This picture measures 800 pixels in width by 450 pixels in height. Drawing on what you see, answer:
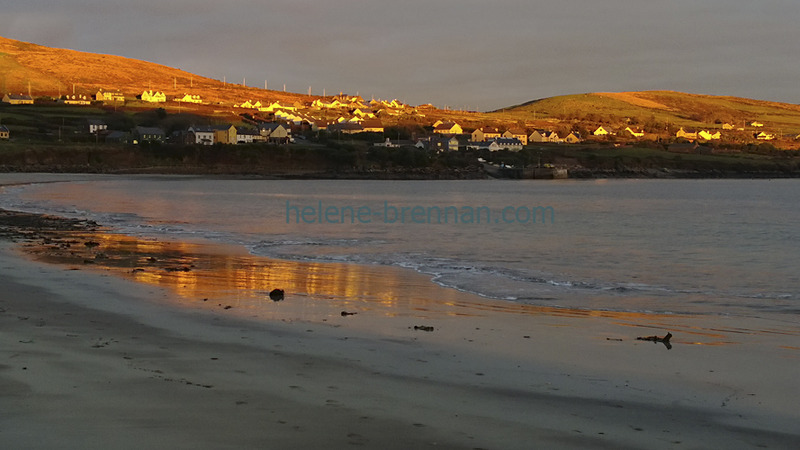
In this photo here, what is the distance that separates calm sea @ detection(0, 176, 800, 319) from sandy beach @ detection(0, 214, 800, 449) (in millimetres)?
2872

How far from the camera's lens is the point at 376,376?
23.9ft

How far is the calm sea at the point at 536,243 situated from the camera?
1470 centimetres

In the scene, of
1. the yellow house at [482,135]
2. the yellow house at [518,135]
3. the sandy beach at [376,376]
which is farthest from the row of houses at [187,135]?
the sandy beach at [376,376]

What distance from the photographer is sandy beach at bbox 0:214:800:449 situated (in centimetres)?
557

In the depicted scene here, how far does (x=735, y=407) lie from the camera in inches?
257

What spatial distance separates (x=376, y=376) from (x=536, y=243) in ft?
63.1

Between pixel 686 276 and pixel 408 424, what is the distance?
1385 cm

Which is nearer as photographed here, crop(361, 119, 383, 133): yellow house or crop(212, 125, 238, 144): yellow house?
crop(212, 125, 238, 144): yellow house

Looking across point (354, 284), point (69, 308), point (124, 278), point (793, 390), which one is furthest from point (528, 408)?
point (124, 278)

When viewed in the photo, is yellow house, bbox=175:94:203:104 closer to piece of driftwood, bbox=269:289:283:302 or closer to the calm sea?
the calm sea

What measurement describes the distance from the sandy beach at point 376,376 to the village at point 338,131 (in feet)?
294

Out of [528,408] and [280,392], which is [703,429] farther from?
[280,392]

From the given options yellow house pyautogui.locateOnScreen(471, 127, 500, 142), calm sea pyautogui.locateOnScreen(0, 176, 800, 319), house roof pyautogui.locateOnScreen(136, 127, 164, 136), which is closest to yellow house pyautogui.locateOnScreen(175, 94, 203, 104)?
house roof pyautogui.locateOnScreen(136, 127, 164, 136)

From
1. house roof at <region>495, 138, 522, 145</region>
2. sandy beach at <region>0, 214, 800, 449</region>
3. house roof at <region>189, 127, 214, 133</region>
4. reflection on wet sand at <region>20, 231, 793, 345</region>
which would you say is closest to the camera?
sandy beach at <region>0, 214, 800, 449</region>
